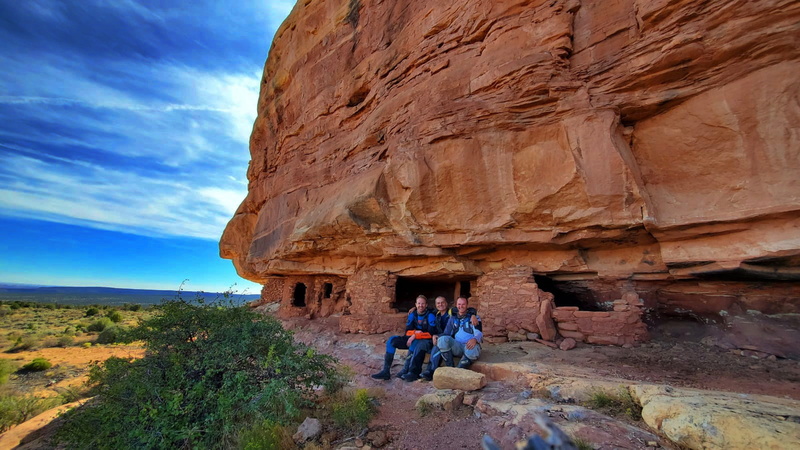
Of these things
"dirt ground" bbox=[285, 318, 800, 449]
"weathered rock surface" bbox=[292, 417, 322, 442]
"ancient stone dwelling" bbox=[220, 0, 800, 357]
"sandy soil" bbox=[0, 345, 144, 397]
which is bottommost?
"sandy soil" bbox=[0, 345, 144, 397]

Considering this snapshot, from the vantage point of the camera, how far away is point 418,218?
21.3 feet

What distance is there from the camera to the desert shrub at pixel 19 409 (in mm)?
6965

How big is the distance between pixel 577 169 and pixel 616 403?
10.2 feet

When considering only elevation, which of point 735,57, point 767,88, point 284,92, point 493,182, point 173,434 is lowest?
point 173,434

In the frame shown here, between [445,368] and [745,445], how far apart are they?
101 inches

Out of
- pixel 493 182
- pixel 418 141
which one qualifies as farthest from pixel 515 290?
pixel 418 141

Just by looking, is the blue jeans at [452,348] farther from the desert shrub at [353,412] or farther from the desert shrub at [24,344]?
the desert shrub at [24,344]

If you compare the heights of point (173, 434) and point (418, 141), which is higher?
point (418, 141)

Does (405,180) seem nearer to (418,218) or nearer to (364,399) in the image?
(418,218)

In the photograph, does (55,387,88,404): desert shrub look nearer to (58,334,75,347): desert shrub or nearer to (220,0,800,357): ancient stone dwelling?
(220,0,800,357): ancient stone dwelling

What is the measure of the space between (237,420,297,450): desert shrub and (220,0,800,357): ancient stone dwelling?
12.8 feet

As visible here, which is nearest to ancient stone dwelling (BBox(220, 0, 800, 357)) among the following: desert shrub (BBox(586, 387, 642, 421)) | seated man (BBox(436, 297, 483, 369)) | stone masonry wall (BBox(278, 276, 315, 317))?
seated man (BBox(436, 297, 483, 369))

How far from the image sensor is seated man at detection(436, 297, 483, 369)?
15.1 feet

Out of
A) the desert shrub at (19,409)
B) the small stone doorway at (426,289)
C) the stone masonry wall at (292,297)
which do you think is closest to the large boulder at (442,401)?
the small stone doorway at (426,289)
